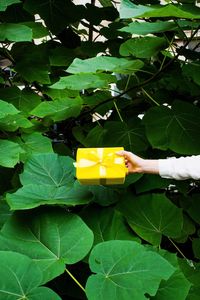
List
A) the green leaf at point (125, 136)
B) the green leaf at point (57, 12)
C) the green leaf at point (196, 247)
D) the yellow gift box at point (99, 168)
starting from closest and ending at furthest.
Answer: the yellow gift box at point (99, 168), the green leaf at point (196, 247), the green leaf at point (125, 136), the green leaf at point (57, 12)

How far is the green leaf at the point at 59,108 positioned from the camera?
3.53ft

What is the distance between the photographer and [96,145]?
1.14m

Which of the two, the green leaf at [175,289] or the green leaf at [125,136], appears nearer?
the green leaf at [175,289]

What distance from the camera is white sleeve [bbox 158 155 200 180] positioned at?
76cm

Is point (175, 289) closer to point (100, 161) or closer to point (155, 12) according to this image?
point (100, 161)

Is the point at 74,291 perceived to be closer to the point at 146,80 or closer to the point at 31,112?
the point at 31,112

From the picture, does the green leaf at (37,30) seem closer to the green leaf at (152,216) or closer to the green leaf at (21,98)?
the green leaf at (21,98)

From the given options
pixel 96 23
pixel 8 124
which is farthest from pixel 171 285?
pixel 96 23

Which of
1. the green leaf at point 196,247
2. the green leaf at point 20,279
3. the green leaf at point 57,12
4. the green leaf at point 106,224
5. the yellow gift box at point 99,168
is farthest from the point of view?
the green leaf at point 57,12

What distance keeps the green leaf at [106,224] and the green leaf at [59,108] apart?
30 cm

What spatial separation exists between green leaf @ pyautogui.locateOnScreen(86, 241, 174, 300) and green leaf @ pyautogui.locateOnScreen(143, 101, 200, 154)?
369mm

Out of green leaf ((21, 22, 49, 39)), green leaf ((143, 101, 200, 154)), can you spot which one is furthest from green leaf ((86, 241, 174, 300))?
green leaf ((21, 22, 49, 39))

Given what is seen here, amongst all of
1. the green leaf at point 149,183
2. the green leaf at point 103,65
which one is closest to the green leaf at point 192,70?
the green leaf at point 103,65

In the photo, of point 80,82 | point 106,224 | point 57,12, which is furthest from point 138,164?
point 57,12
